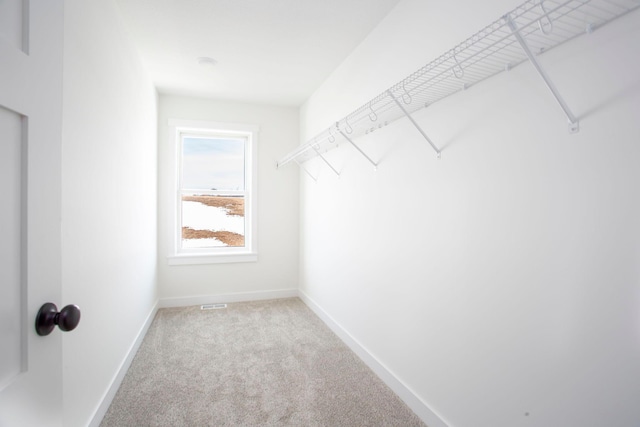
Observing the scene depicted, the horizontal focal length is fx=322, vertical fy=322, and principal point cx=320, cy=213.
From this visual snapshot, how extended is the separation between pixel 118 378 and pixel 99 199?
1200 millimetres

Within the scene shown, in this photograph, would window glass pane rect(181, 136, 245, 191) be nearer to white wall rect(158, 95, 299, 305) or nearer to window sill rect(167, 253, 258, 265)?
white wall rect(158, 95, 299, 305)

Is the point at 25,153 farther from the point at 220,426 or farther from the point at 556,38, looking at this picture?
the point at 220,426

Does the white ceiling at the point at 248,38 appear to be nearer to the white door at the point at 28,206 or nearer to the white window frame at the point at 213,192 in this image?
the white window frame at the point at 213,192

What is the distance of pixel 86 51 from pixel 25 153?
1.36 metres

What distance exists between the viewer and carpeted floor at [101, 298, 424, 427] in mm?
1820

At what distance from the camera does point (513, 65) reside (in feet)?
4.14

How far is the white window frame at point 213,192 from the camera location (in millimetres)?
3762

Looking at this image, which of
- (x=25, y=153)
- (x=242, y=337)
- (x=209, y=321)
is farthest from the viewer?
(x=209, y=321)

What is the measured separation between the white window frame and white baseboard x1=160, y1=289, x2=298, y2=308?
0.42 m

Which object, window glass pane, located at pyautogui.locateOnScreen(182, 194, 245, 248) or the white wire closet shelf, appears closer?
the white wire closet shelf

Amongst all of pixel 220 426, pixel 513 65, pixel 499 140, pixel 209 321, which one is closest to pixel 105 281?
pixel 220 426

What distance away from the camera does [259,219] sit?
13.3 feet

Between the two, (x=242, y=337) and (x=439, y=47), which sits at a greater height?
(x=439, y=47)

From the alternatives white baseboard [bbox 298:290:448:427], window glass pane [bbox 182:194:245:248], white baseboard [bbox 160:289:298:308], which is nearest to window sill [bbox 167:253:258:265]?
window glass pane [bbox 182:194:245:248]
